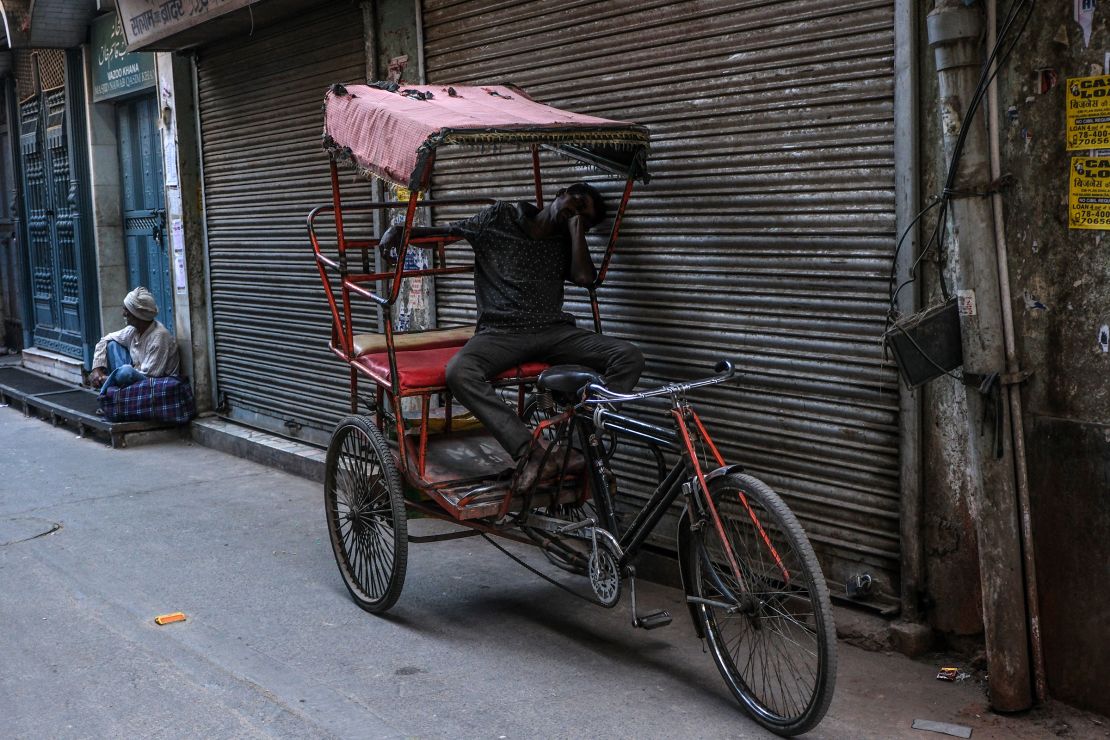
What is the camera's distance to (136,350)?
984cm

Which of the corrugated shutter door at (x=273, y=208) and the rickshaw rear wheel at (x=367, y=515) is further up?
the corrugated shutter door at (x=273, y=208)

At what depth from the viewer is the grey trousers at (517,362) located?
481 cm

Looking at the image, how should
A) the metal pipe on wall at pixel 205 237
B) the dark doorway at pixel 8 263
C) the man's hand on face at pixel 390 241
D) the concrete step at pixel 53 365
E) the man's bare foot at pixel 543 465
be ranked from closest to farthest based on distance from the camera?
the man's bare foot at pixel 543 465
the man's hand on face at pixel 390 241
the metal pipe on wall at pixel 205 237
the concrete step at pixel 53 365
the dark doorway at pixel 8 263

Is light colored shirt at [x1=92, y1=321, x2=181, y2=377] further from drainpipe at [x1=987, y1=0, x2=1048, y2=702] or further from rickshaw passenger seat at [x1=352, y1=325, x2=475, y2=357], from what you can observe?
drainpipe at [x1=987, y1=0, x2=1048, y2=702]

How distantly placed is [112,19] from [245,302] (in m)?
3.71

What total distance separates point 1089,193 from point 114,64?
9711mm

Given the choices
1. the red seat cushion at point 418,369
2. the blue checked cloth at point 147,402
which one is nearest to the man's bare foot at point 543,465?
the red seat cushion at point 418,369

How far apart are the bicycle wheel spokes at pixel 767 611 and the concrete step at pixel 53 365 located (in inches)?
390

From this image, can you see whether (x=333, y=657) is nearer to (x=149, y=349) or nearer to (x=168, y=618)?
(x=168, y=618)

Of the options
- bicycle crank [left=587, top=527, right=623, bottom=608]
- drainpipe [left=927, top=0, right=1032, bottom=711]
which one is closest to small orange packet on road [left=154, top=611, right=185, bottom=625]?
bicycle crank [left=587, top=527, right=623, bottom=608]

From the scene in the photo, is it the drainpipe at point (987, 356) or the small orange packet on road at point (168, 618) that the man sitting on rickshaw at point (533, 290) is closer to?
the drainpipe at point (987, 356)

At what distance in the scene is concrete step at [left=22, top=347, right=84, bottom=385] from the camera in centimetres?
1234

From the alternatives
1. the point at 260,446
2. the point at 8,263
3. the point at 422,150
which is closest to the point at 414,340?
the point at 422,150

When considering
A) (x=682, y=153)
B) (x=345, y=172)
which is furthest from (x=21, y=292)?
(x=682, y=153)
